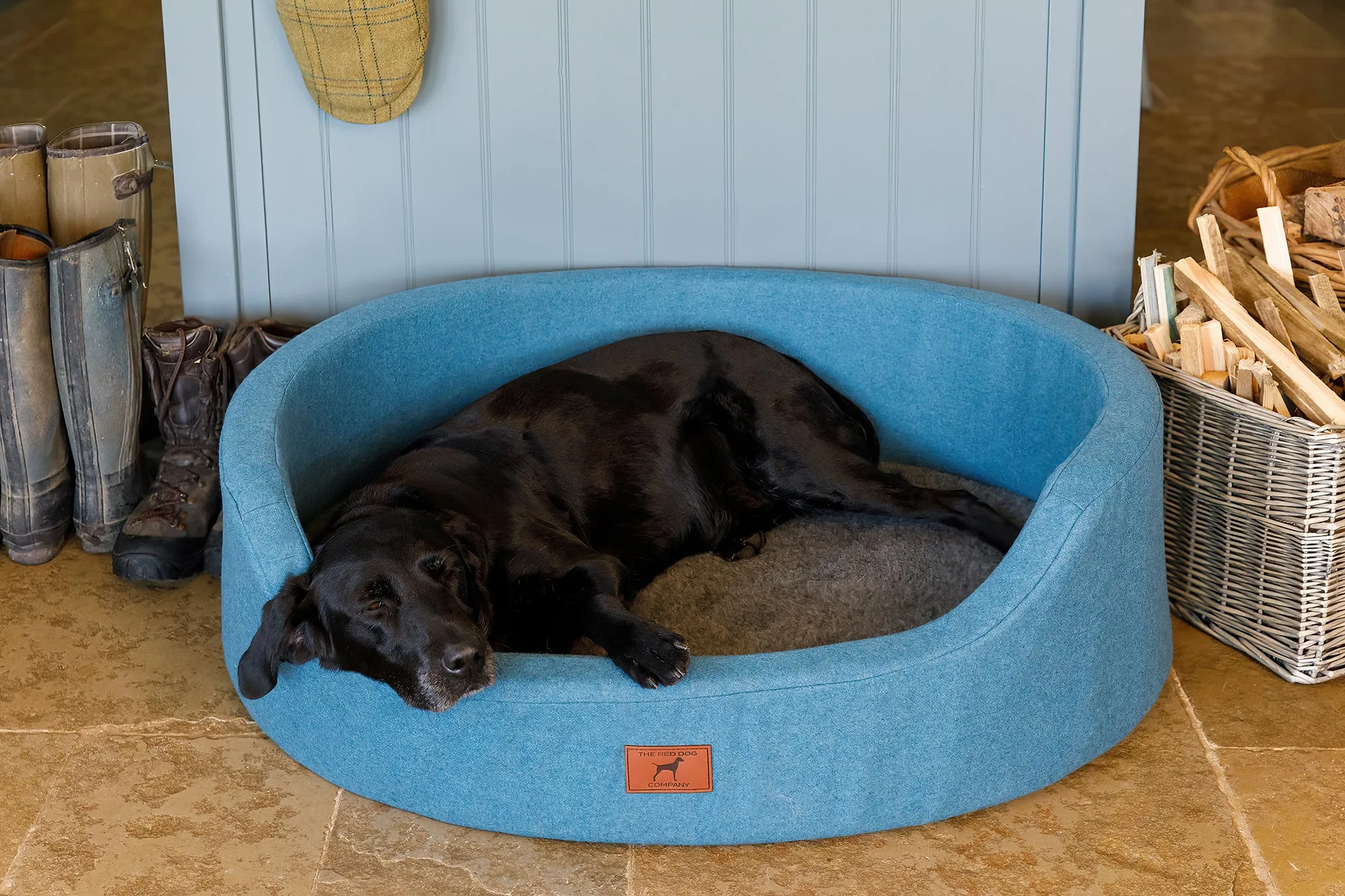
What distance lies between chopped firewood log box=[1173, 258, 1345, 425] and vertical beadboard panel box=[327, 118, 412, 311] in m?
1.60

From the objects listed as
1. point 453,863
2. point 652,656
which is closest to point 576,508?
point 652,656

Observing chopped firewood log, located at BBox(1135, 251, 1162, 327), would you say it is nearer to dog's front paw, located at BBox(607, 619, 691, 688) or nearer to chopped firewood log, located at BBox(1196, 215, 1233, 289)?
chopped firewood log, located at BBox(1196, 215, 1233, 289)

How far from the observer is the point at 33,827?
1954 mm

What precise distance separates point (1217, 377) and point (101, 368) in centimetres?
209

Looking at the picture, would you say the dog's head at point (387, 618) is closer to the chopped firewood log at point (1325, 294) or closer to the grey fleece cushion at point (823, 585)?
the grey fleece cushion at point (823, 585)

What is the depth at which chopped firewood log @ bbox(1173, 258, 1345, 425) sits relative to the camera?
218 cm

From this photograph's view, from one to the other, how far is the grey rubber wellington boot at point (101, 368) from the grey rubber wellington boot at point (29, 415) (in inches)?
1.1

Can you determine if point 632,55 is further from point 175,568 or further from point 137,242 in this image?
point 175,568

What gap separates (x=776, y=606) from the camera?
2.48 meters

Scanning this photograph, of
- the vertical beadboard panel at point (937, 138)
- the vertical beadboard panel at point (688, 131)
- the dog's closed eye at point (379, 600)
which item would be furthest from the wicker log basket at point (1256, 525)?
the dog's closed eye at point (379, 600)

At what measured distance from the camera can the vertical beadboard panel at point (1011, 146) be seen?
2.76 m

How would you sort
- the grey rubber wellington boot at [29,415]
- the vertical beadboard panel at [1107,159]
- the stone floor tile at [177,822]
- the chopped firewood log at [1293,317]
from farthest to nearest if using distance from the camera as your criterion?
the vertical beadboard panel at [1107,159]
the grey rubber wellington boot at [29,415]
the chopped firewood log at [1293,317]
the stone floor tile at [177,822]

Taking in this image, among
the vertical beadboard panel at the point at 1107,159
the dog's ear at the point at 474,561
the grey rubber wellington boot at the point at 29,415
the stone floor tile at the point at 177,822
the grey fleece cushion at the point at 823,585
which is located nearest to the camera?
the stone floor tile at the point at 177,822

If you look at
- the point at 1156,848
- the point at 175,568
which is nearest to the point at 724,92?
the point at 175,568
